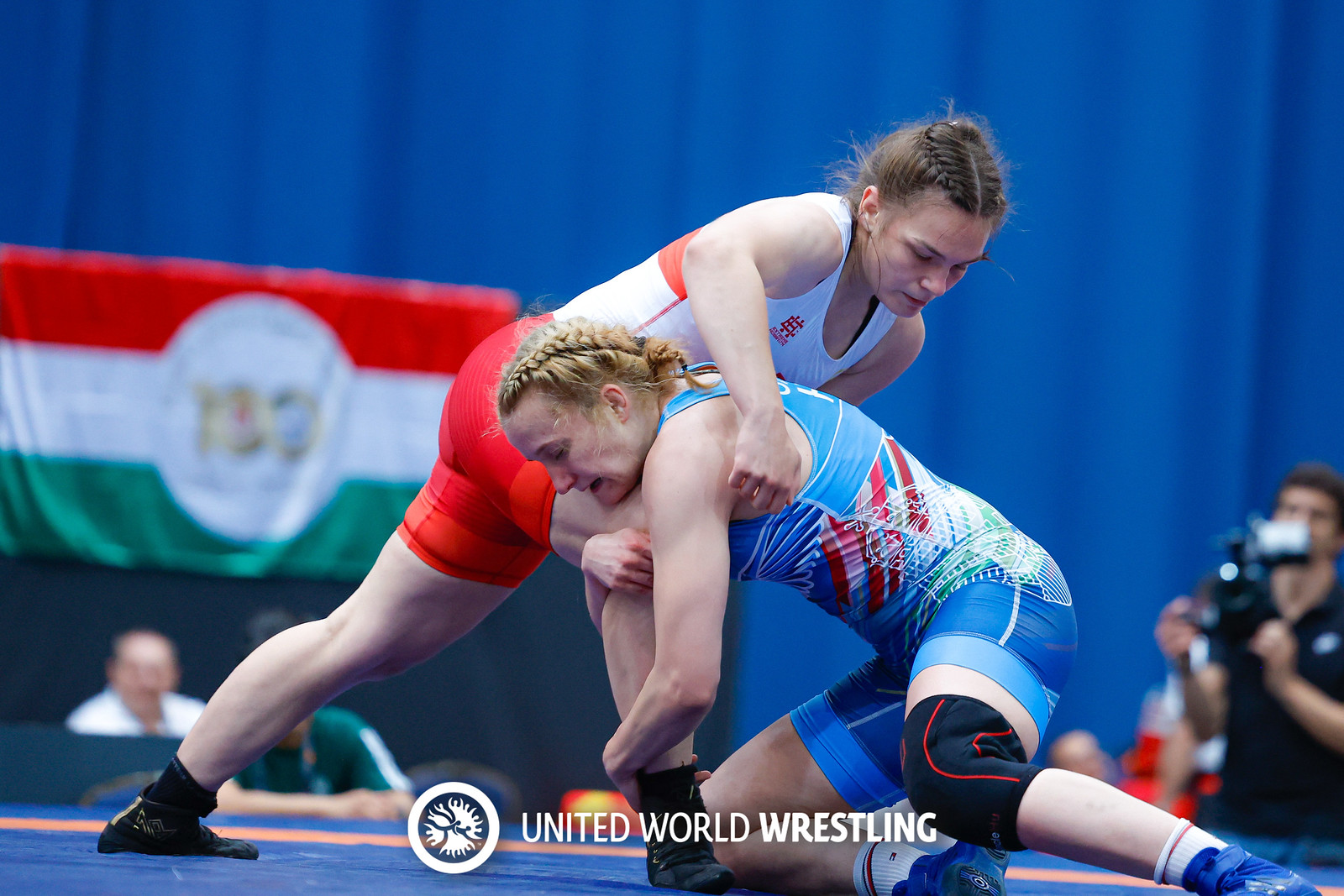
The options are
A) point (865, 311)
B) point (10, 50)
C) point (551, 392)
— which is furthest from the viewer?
point (10, 50)

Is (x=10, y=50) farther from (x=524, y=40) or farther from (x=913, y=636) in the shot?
(x=913, y=636)

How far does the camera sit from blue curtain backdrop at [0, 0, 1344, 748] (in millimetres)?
4977

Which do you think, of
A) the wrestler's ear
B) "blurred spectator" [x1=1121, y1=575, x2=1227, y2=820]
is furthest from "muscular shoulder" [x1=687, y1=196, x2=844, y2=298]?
"blurred spectator" [x1=1121, y1=575, x2=1227, y2=820]

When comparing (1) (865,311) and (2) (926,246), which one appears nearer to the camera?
(2) (926,246)

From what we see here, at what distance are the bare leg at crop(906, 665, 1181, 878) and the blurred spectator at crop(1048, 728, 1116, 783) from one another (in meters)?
3.23

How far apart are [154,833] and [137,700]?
6.10 feet

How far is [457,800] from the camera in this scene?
178cm

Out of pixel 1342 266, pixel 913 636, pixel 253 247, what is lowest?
pixel 913 636

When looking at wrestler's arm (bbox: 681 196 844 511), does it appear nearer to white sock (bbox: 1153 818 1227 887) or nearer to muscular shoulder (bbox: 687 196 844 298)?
muscular shoulder (bbox: 687 196 844 298)

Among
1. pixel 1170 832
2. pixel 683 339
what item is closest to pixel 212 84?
Answer: pixel 683 339

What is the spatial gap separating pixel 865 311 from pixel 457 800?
0.93m

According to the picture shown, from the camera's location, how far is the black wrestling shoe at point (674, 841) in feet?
5.24

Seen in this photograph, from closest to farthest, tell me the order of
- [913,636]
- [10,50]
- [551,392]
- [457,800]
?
[551,392] < [913,636] < [457,800] < [10,50]

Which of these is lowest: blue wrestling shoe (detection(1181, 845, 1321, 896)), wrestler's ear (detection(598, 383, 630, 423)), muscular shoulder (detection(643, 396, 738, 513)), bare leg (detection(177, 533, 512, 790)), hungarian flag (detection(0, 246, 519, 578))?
blue wrestling shoe (detection(1181, 845, 1321, 896))
